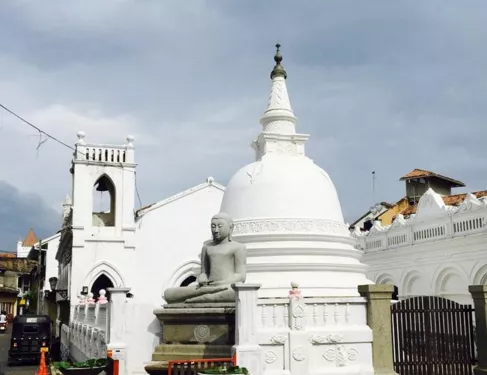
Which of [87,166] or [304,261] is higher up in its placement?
[87,166]

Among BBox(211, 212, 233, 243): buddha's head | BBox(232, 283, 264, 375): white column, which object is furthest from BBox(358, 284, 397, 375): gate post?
BBox(211, 212, 233, 243): buddha's head

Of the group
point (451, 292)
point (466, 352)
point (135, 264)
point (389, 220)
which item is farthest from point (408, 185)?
point (466, 352)

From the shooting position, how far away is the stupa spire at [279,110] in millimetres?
23094

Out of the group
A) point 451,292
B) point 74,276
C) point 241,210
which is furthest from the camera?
point 74,276

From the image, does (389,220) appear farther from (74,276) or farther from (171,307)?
(171,307)

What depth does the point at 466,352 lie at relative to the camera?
14.7 m

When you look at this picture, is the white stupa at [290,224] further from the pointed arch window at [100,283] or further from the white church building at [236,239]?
the pointed arch window at [100,283]

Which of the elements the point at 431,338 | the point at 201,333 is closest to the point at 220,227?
the point at 201,333

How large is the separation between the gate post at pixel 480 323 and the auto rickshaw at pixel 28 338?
57.0ft

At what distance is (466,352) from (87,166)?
2150cm

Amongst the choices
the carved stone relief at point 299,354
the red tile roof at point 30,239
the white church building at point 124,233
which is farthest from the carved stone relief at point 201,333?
the red tile roof at point 30,239

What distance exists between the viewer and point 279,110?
23.2 meters

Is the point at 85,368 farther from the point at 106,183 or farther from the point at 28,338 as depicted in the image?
the point at 106,183

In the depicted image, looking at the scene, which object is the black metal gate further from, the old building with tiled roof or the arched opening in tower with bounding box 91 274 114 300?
the arched opening in tower with bounding box 91 274 114 300
